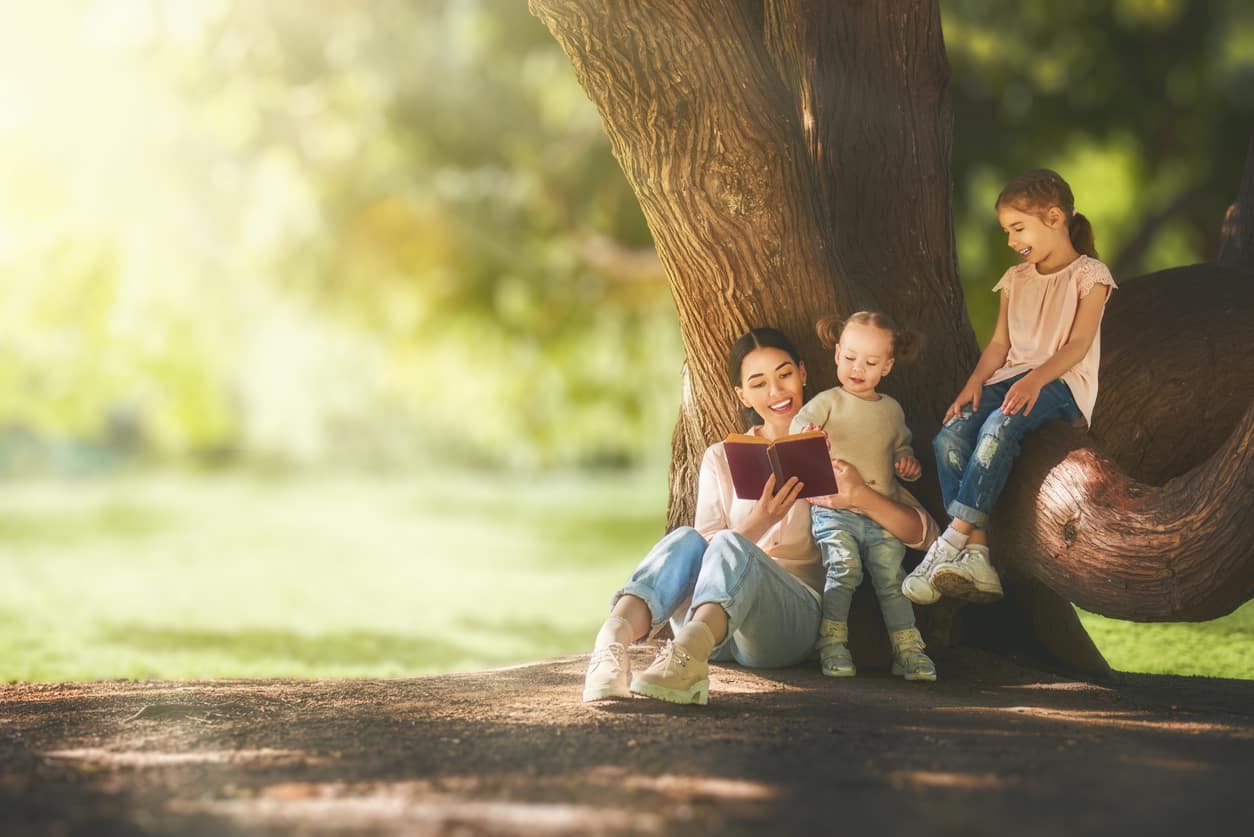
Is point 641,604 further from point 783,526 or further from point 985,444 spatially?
point 985,444

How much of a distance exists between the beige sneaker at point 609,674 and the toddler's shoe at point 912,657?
105cm

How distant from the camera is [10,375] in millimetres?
16906

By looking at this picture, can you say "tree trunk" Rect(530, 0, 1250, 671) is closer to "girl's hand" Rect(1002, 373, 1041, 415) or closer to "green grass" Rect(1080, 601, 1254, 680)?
"girl's hand" Rect(1002, 373, 1041, 415)

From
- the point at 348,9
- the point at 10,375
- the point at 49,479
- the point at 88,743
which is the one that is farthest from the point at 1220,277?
the point at 49,479

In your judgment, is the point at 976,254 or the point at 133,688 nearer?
the point at 133,688

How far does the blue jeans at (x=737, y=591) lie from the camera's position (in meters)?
4.39

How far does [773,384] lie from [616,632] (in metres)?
1.16

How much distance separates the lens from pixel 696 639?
4.22 meters

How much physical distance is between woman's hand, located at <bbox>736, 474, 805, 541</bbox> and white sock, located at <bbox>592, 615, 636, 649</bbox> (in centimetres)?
59

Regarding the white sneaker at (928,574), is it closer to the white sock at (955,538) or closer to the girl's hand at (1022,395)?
the white sock at (955,538)

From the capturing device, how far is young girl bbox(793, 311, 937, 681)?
474 centimetres

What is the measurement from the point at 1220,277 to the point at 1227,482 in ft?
5.97

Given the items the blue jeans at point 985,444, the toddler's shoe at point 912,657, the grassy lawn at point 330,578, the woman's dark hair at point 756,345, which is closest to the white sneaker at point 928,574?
the blue jeans at point 985,444

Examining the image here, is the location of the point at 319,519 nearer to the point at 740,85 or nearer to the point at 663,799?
the point at 740,85
